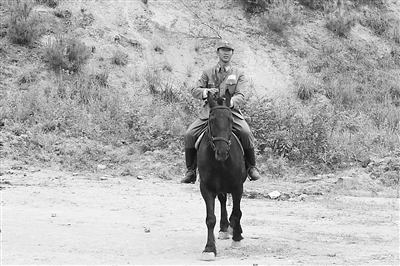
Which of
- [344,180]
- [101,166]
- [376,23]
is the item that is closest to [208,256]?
[344,180]

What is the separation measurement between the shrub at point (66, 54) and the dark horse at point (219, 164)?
12.7 m

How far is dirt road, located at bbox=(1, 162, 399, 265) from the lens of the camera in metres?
8.40

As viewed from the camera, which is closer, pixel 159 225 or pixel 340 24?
pixel 159 225

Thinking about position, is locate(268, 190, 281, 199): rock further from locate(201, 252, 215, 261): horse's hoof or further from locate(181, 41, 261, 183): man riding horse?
locate(201, 252, 215, 261): horse's hoof

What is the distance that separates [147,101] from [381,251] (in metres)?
12.7

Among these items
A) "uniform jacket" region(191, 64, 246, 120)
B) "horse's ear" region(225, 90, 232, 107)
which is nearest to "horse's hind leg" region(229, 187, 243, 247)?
"uniform jacket" region(191, 64, 246, 120)

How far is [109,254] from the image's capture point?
8422 millimetres

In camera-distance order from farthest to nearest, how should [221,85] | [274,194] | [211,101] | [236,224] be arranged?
[274,194]
[221,85]
[236,224]
[211,101]

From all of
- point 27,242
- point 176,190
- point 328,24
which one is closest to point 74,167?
point 176,190

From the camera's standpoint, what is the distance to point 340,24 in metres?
25.4

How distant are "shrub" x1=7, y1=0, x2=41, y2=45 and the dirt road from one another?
6.57 metres

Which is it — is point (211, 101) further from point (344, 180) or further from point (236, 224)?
point (344, 180)

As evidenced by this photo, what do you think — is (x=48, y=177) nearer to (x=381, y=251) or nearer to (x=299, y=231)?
(x=299, y=231)

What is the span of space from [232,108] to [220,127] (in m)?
1.09
